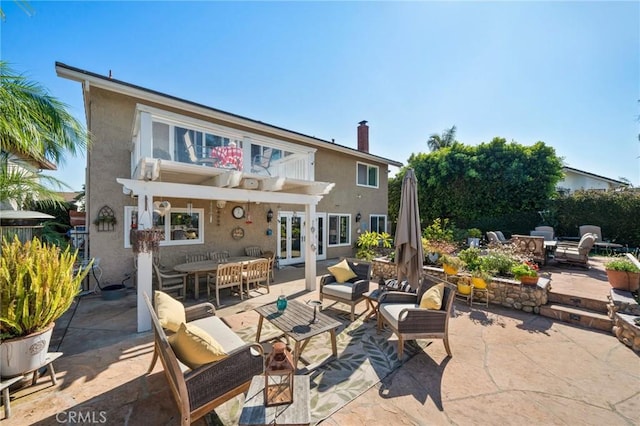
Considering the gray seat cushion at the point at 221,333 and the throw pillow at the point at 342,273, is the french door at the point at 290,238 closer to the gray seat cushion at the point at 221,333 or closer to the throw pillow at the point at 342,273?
the throw pillow at the point at 342,273

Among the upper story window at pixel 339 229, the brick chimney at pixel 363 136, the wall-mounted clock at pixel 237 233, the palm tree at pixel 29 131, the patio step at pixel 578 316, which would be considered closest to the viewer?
the palm tree at pixel 29 131

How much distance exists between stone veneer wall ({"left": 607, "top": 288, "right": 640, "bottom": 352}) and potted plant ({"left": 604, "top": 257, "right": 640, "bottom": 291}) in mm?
340

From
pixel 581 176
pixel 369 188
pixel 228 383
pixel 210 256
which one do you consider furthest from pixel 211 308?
pixel 581 176

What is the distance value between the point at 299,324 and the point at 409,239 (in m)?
3.09

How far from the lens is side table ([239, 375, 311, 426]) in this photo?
2287 millimetres

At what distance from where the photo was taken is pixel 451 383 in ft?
11.3

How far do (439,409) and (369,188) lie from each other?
12985mm

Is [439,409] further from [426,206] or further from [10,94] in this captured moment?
[426,206]

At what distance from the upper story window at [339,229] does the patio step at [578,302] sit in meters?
8.89

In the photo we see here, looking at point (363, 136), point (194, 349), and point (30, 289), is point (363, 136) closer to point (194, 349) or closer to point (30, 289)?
point (194, 349)

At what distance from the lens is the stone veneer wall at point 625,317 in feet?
14.0

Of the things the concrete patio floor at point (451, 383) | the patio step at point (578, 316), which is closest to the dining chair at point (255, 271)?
the concrete patio floor at point (451, 383)

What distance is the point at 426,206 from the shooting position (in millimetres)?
17125

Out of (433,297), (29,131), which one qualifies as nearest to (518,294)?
(433,297)
